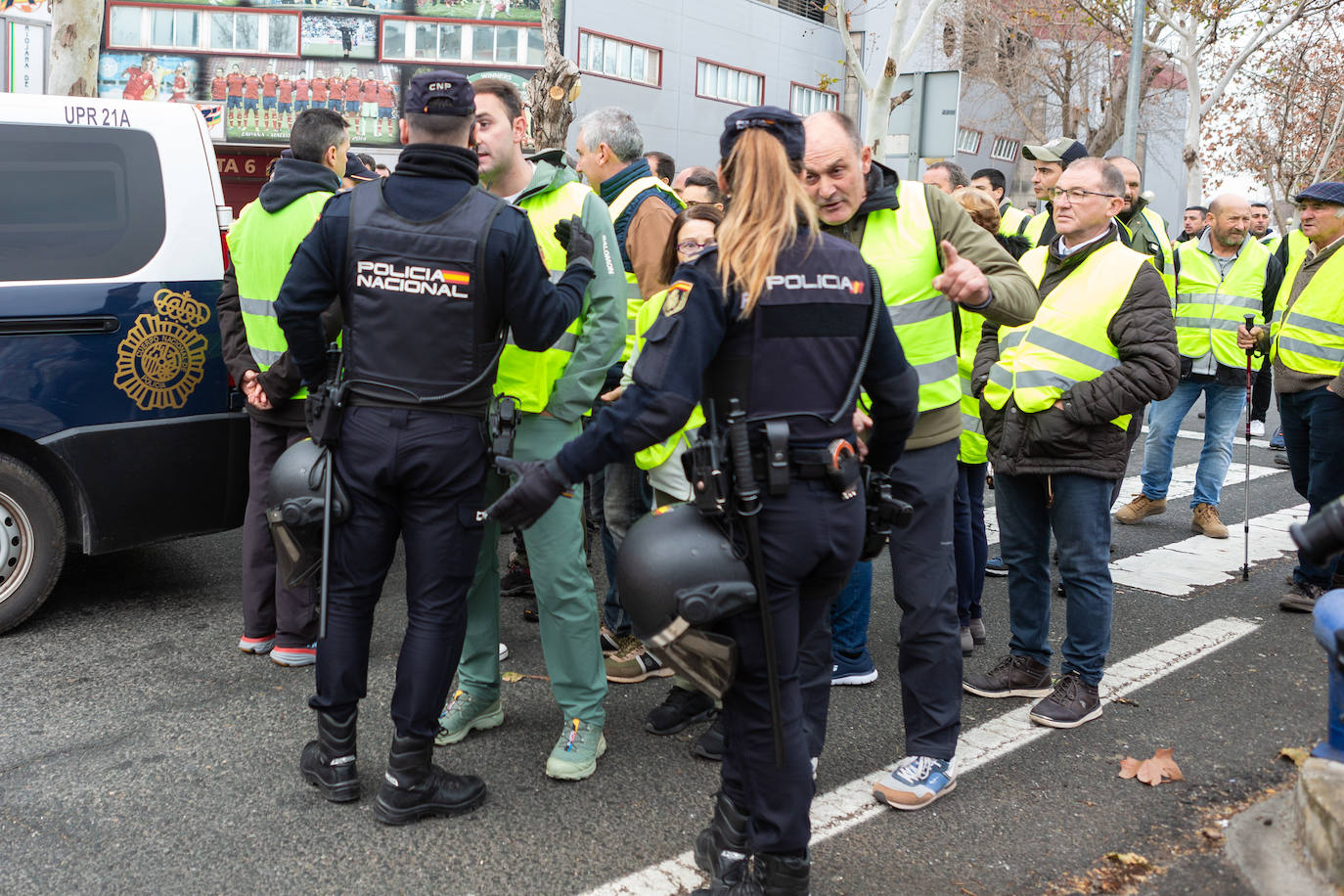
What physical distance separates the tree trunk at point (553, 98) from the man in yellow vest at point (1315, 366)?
5.35 metres

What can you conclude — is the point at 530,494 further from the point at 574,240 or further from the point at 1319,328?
the point at 1319,328

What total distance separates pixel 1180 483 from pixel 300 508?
7.87 metres

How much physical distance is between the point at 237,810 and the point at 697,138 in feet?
93.0

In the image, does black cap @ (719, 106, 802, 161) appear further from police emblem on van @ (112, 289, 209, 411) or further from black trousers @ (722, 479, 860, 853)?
police emblem on van @ (112, 289, 209, 411)

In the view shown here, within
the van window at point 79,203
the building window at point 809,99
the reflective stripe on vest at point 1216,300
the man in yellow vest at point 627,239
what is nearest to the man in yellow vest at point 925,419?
the man in yellow vest at point 627,239

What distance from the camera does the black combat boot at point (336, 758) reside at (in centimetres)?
360

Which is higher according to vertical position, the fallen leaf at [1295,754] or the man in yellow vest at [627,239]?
the man in yellow vest at [627,239]

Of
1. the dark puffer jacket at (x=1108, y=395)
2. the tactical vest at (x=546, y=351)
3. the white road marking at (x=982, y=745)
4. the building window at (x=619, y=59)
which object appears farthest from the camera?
the building window at (x=619, y=59)

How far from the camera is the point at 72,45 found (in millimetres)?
10555

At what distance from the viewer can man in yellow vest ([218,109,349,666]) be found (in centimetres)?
470

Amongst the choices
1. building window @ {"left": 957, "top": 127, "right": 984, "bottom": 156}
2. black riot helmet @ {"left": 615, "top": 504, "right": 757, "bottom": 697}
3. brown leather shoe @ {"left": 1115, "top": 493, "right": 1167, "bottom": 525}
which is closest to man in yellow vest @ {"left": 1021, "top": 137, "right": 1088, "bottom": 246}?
brown leather shoe @ {"left": 1115, "top": 493, "right": 1167, "bottom": 525}

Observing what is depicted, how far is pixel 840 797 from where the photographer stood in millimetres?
→ 3797

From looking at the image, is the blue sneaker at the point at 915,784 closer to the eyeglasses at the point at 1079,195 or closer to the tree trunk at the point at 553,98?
the eyeglasses at the point at 1079,195

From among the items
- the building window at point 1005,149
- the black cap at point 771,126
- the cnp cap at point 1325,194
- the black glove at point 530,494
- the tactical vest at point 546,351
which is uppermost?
the building window at point 1005,149
